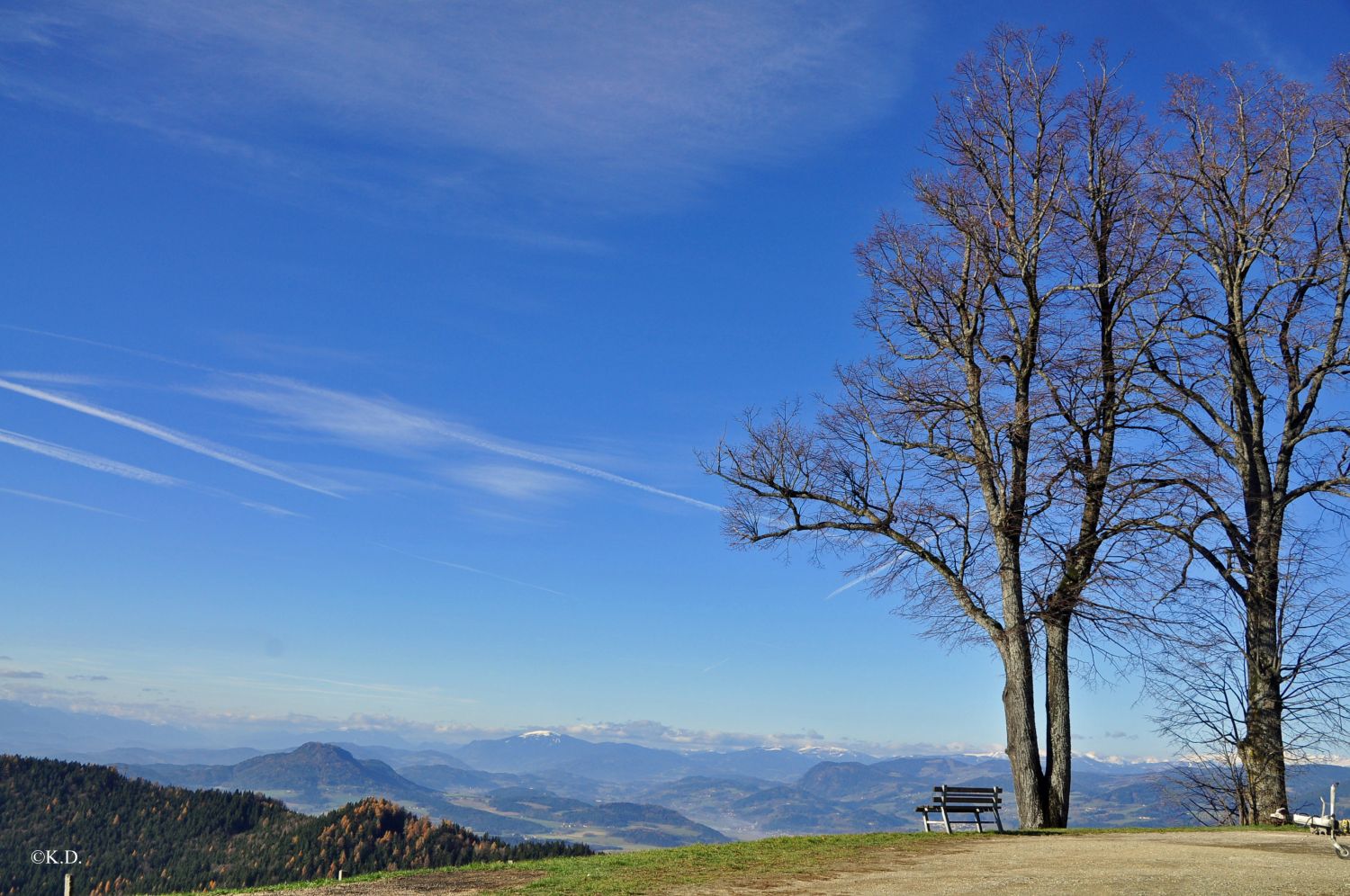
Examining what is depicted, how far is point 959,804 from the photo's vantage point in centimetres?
2453

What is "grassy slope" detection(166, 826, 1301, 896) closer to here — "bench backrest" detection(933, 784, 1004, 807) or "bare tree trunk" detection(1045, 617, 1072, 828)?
"bench backrest" detection(933, 784, 1004, 807)

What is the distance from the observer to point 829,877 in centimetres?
1583

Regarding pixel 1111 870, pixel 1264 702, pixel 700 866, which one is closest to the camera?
pixel 1111 870

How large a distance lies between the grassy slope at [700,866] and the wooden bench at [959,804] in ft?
5.88

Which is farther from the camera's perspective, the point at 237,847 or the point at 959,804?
the point at 237,847

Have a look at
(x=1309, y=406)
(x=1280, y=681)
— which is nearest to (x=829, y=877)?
(x=1280, y=681)

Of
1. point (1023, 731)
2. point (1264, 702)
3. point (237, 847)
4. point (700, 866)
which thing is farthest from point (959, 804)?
point (237, 847)

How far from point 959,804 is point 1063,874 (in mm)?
9242

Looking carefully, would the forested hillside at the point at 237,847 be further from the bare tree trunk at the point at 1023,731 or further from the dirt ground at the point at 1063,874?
the dirt ground at the point at 1063,874

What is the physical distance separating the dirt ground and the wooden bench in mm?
3661

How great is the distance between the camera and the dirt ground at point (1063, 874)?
564 inches

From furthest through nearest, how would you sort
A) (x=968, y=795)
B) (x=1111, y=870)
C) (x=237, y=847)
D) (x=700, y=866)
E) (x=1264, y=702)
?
(x=237, y=847), (x=1264, y=702), (x=968, y=795), (x=700, y=866), (x=1111, y=870)

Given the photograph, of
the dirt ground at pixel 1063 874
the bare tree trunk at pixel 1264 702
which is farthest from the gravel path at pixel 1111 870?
the bare tree trunk at pixel 1264 702

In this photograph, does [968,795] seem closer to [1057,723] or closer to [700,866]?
[1057,723]
